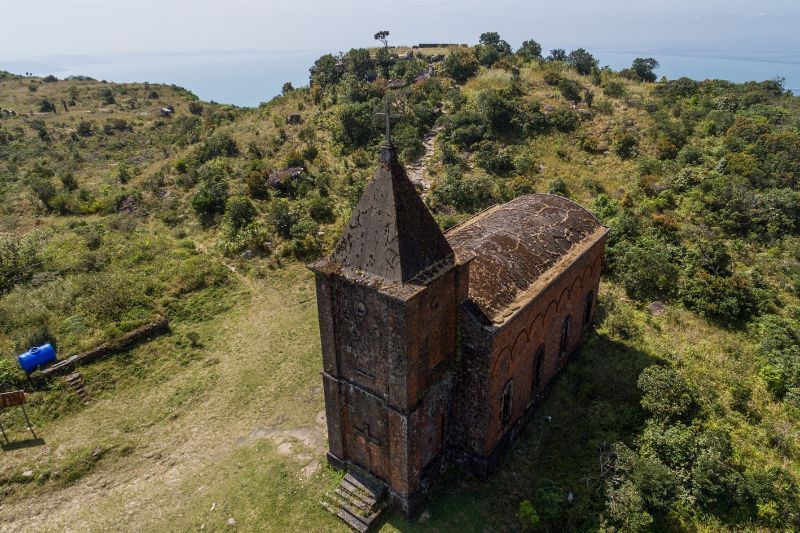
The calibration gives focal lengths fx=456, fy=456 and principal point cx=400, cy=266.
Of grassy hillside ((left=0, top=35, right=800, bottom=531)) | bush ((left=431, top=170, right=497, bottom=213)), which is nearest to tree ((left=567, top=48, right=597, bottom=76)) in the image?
grassy hillside ((left=0, top=35, right=800, bottom=531))

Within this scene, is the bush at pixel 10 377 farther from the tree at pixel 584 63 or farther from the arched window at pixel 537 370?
the tree at pixel 584 63

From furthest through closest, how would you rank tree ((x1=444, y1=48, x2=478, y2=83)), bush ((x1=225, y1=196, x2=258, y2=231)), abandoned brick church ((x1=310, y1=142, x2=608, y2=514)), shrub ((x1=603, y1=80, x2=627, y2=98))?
tree ((x1=444, y1=48, x2=478, y2=83)) → shrub ((x1=603, y1=80, x2=627, y2=98)) → bush ((x1=225, y1=196, x2=258, y2=231)) → abandoned brick church ((x1=310, y1=142, x2=608, y2=514))

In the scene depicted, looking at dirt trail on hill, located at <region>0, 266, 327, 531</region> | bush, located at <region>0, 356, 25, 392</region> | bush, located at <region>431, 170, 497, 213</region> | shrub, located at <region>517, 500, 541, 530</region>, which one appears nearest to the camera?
shrub, located at <region>517, 500, 541, 530</region>

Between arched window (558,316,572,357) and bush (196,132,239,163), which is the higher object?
bush (196,132,239,163)

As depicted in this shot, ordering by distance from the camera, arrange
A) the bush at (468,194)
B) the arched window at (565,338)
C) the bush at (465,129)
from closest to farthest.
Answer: the arched window at (565,338) < the bush at (468,194) < the bush at (465,129)

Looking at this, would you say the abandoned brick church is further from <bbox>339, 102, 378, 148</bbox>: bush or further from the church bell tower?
<bbox>339, 102, 378, 148</bbox>: bush

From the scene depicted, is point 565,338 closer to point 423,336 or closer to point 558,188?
point 423,336

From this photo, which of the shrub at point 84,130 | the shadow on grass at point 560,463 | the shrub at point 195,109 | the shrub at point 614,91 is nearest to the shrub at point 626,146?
the shrub at point 614,91

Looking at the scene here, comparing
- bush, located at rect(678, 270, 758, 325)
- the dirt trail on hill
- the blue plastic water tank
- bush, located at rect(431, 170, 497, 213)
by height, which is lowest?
the dirt trail on hill
